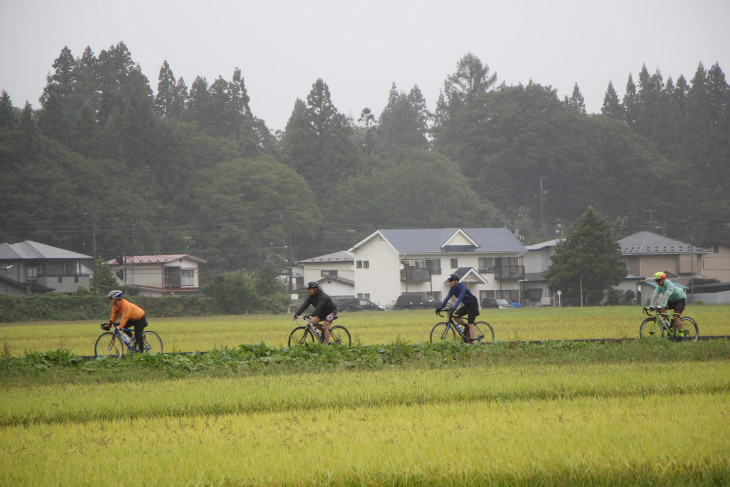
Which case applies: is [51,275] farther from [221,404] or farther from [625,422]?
[625,422]

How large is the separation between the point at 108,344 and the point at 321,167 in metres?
70.4

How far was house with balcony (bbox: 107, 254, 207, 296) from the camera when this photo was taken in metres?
62.0

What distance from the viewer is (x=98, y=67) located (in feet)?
304

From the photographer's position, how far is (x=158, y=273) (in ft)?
205

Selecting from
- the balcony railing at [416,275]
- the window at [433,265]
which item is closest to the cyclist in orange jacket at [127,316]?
the balcony railing at [416,275]

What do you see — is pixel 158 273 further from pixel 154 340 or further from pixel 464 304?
pixel 464 304

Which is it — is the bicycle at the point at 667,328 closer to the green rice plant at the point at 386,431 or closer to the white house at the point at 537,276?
the green rice plant at the point at 386,431

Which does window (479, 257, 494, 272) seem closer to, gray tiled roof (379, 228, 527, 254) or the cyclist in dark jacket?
gray tiled roof (379, 228, 527, 254)

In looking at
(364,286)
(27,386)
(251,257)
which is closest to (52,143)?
(251,257)

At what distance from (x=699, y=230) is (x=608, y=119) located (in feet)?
57.2

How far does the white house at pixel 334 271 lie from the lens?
62031 mm

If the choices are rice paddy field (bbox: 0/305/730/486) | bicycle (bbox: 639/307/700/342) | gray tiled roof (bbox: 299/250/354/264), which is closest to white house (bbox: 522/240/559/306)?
gray tiled roof (bbox: 299/250/354/264)

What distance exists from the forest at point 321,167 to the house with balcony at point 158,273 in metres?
2.19

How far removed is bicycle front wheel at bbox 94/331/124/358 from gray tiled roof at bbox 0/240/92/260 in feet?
135
